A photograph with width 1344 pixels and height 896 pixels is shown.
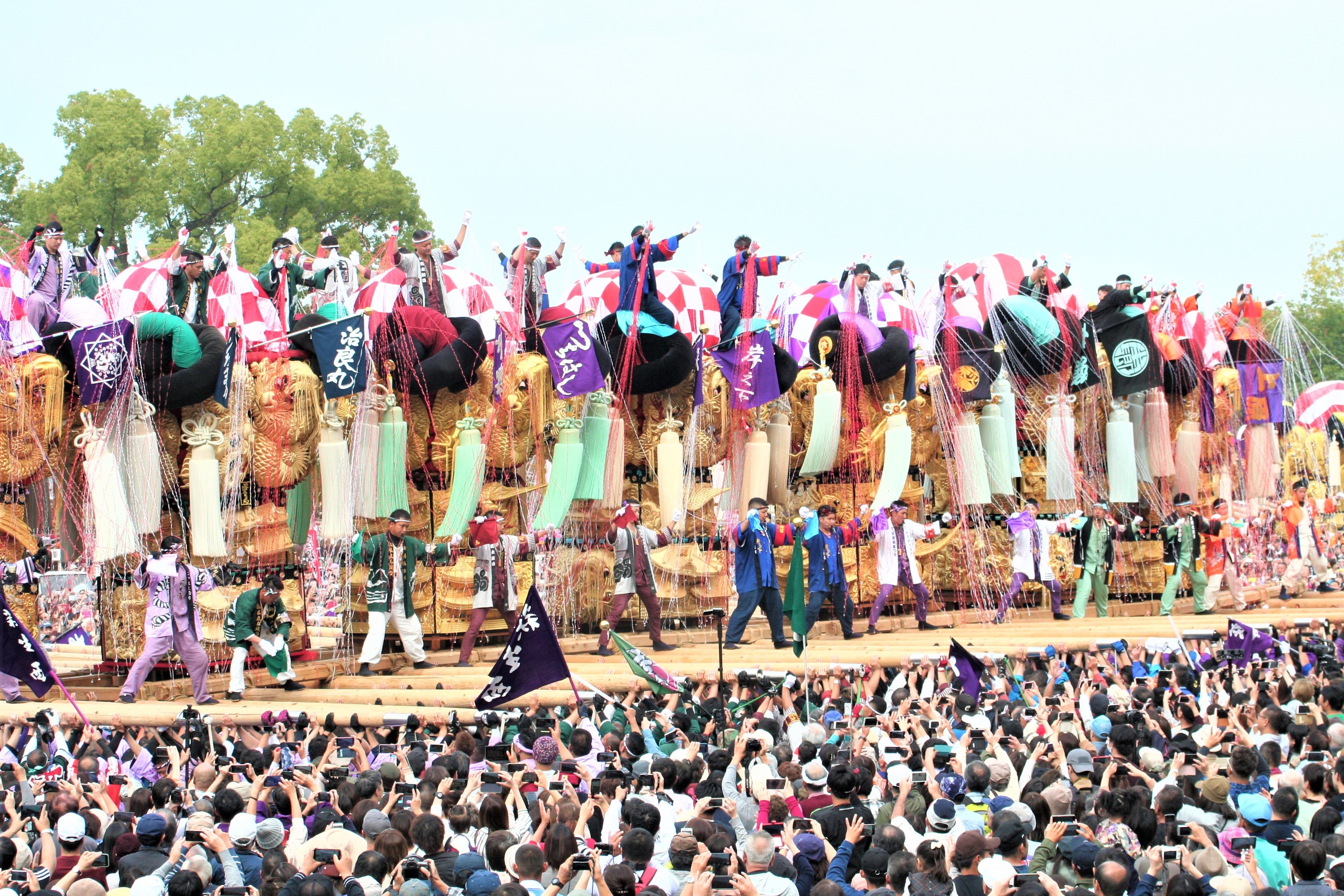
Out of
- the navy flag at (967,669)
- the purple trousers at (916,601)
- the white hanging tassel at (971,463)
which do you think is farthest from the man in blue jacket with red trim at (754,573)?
the navy flag at (967,669)

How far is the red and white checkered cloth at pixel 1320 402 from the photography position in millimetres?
22953

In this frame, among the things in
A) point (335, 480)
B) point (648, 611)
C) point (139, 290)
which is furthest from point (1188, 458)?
point (139, 290)

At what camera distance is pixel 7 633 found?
960cm

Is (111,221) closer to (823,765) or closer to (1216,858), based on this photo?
(823,765)

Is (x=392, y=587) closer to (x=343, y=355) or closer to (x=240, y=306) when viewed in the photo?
(x=343, y=355)

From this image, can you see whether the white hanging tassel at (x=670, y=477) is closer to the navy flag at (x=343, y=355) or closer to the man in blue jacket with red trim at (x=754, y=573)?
the man in blue jacket with red trim at (x=754, y=573)

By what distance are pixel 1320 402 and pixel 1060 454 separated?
8124mm

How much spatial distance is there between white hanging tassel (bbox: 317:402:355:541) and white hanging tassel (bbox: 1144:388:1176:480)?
31.9 feet

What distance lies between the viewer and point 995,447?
647 inches

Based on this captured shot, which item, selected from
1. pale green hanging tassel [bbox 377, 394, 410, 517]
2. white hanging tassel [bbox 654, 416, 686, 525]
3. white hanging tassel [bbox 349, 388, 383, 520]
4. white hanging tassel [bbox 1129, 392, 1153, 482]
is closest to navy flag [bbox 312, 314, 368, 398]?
white hanging tassel [bbox 349, 388, 383, 520]

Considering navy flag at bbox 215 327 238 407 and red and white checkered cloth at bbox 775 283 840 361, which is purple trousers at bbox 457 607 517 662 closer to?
navy flag at bbox 215 327 238 407

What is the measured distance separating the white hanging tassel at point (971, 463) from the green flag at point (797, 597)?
270cm

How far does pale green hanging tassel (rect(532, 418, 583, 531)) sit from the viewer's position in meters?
14.0

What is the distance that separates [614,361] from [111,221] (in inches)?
677
